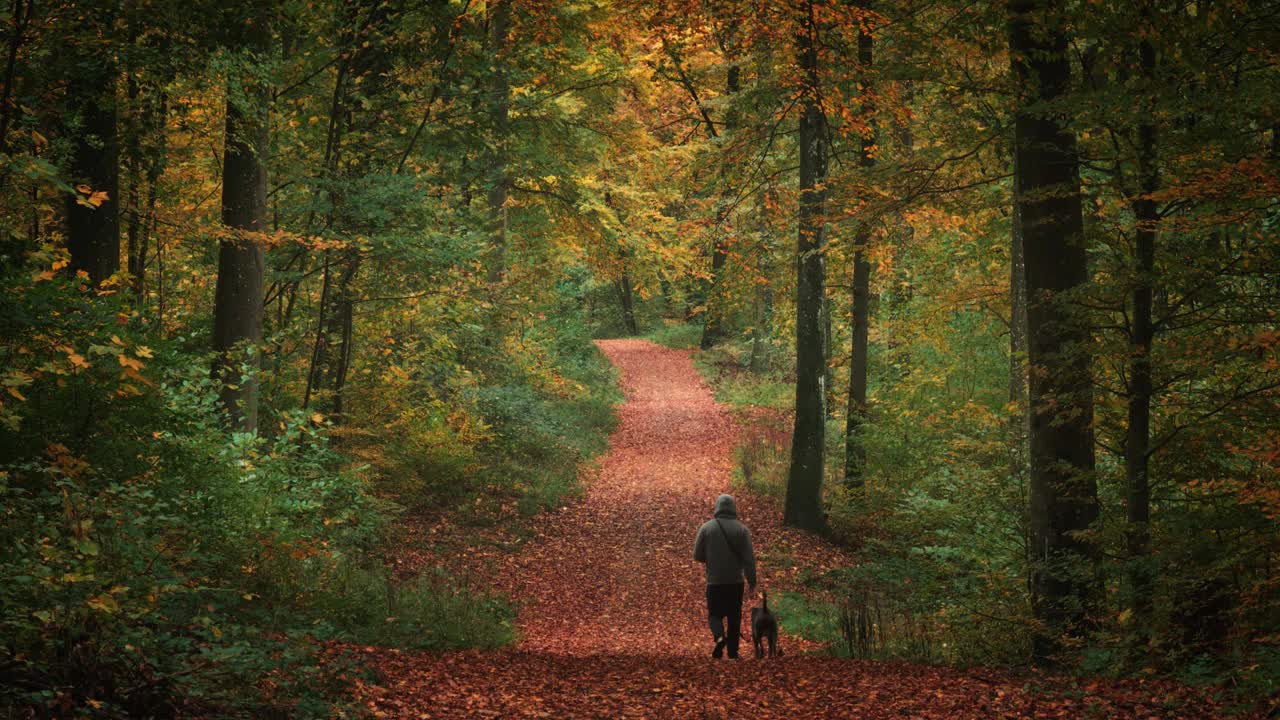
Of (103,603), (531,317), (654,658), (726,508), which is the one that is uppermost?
(531,317)

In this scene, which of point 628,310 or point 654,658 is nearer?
point 654,658

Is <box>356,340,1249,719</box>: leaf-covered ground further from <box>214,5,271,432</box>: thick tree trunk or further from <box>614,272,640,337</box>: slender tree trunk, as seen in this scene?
<box>614,272,640,337</box>: slender tree trunk

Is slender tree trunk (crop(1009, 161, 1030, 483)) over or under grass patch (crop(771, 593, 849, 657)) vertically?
over

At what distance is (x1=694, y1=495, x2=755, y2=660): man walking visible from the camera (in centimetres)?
871

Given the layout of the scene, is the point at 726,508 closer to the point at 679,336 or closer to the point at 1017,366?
the point at 1017,366

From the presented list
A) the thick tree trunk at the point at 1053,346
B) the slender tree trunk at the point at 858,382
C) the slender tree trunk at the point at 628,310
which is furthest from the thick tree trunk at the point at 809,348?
the slender tree trunk at the point at 628,310

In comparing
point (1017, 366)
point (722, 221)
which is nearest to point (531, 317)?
point (722, 221)

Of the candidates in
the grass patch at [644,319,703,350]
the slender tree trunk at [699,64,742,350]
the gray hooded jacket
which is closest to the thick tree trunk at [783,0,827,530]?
the slender tree trunk at [699,64,742,350]

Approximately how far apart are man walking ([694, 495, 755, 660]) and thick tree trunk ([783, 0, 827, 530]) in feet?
20.4

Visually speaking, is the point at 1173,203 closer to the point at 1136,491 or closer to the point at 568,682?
the point at 1136,491

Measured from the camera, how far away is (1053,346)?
762cm

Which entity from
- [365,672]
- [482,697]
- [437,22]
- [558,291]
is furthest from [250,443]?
[558,291]

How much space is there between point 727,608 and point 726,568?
44 cm

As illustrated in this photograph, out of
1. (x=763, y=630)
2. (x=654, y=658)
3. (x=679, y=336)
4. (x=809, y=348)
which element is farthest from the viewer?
(x=679, y=336)
